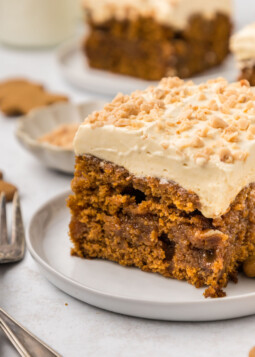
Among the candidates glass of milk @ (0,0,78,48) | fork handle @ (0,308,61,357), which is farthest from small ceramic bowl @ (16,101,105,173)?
glass of milk @ (0,0,78,48)

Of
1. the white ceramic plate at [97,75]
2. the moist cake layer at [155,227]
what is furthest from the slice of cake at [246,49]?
the moist cake layer at [155,227]

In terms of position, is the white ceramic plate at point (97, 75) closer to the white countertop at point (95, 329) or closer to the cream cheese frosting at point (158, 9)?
the cream cheese frosting at point (158, 9)

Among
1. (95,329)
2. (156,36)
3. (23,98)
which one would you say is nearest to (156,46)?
(156,36)

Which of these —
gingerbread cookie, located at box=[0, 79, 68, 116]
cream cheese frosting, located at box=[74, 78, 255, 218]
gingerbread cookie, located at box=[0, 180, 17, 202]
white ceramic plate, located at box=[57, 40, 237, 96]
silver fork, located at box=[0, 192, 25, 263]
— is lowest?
gingerbread cookie, located at box=[0, 180, 17, 202]

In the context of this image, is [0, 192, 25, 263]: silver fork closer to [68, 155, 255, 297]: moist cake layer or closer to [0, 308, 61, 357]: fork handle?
[68, 155, 255, 297]: moist cake layer

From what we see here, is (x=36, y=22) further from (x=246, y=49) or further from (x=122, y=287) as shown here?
(x=122, y=287)

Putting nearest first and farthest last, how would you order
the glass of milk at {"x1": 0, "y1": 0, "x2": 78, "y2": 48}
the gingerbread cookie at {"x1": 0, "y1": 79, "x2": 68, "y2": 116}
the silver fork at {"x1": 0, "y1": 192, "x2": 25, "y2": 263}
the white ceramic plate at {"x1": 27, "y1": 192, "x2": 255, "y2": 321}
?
the white ceramic plate at {"x1": 27, "y1": 192, "x2": 255, "y2": 321} < the silver fork at {"x1": 0, "y1": 192, "x2": 25, "y2": 263} < the gingerbread cookie at {"x1": 0, "y1": 79, "x2": 68, "y2": 116} < the glass of milk at {"x1": 0, "y1": 0, "x2": 78, "y2": 48}
